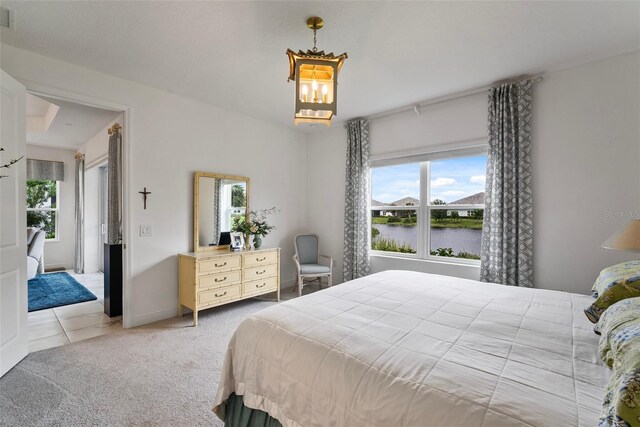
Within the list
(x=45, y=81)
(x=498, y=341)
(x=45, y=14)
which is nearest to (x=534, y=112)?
(x=498, y=341)

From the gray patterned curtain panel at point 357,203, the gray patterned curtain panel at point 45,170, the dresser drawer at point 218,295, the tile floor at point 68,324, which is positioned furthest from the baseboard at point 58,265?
the gray patterned curtain panel at point 357,203

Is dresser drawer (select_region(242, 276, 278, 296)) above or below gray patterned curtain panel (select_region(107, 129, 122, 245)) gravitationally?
below

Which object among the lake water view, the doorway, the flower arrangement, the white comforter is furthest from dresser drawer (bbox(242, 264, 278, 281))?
the white comforter

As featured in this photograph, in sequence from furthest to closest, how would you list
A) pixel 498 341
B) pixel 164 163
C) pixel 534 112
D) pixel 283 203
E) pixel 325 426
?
pixel 283 203, pixel 164 163, pixel 534 112, pixel 498 341, pixel 325 426

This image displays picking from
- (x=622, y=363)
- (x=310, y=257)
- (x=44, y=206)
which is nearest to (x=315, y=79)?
(x=622, y=363)

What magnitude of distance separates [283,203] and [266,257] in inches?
45.0

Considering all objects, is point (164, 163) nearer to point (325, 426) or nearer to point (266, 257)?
point (266, 257)

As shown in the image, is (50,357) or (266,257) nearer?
(50,357)

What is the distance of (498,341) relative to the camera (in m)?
1.31

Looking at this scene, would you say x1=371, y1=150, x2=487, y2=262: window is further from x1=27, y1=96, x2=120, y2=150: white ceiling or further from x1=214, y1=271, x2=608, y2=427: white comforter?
x1=27, y1=96, x2=120, y2=150: white ceiling

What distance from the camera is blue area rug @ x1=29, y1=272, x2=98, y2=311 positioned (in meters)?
3.89

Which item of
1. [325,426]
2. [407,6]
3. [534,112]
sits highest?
[407,6]

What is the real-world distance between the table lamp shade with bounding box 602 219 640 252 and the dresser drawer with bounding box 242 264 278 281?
3.38 meters

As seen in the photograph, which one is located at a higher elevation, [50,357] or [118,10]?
[118,10]
